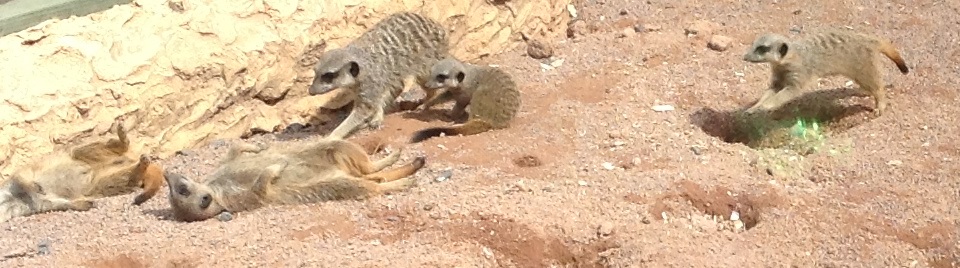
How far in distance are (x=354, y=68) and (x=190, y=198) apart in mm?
1059

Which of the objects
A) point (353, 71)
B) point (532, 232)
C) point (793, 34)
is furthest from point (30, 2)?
point (793, 34)

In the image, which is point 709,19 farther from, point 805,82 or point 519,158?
point 519,158

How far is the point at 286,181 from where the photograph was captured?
2996mm

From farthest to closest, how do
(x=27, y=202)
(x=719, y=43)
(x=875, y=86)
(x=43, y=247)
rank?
(x=719, y=43) < (x=875, y=86) < (x=27, y=202) < (x=43, y=247)

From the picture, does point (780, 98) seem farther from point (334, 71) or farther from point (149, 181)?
point (149, 181)

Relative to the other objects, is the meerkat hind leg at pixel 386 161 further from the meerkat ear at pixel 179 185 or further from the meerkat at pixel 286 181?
the meerkat ear at pixel 179 185

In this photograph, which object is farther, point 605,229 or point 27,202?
point 27,202

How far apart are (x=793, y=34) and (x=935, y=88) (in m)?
0.78

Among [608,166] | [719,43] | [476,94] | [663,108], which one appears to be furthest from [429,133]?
[719,43]

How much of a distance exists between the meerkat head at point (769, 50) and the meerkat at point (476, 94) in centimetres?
77

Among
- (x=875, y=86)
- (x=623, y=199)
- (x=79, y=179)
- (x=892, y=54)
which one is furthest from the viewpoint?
(x=892, y=54)

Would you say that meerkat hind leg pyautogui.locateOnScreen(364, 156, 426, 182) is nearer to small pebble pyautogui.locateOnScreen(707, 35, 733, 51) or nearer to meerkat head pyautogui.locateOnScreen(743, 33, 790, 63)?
meerkat head pyautogui.locateOnScreen(743, 33, 790, 63)

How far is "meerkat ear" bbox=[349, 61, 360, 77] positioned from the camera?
3.74 meters

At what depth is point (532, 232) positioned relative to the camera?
272 centimetres
